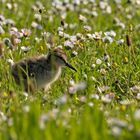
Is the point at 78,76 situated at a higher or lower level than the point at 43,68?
lower

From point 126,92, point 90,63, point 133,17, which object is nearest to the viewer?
point 126,92

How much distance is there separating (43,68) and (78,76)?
1.31 ft

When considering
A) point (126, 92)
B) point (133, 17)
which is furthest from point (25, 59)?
point (133, 17)

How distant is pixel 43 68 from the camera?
8547 mm

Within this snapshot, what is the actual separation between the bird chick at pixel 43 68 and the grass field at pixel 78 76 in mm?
118

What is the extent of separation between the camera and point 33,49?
31.4ft

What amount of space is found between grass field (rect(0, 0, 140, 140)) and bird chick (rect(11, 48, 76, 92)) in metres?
0.12

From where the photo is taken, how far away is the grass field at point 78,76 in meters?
5.27

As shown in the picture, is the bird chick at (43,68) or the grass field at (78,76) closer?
the grass field at (78,76)

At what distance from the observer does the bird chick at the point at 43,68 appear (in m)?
8.38

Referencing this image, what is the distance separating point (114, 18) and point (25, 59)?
3.90m

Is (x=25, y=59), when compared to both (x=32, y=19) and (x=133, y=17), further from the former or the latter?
(x=133, y=17)

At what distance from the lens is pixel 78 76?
8578mm

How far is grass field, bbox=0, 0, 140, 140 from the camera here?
17.3ft
